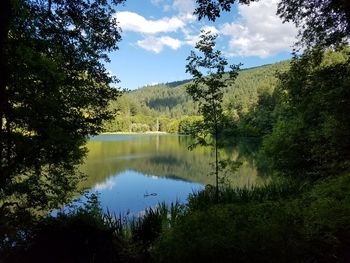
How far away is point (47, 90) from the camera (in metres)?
4.77

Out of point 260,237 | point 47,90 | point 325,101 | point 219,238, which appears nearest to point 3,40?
point 47,90

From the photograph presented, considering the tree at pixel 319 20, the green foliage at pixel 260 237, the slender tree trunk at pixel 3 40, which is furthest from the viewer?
the tree at pixel 319 20

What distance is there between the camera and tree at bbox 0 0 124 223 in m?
4.45

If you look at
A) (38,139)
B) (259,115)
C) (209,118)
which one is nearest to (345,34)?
(209,118)

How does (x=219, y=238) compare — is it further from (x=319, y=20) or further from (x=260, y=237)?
(x=319, y=20)

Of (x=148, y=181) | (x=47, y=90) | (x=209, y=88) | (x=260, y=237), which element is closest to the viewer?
(x=260, y=237)

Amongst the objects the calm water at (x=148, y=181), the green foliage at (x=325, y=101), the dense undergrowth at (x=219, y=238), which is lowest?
the calm water at (x=148, y=181)

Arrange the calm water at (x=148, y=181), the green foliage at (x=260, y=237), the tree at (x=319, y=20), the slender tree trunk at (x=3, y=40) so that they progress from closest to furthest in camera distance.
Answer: the green foliage at (x=260, y=237) < the slender tree trunk at (x=3, y=40) < the tree at (x=319, y=20) < the calm water at (x=148, y=181)

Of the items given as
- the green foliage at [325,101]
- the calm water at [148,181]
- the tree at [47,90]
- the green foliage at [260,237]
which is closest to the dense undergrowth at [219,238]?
the green foliage at [260,237]

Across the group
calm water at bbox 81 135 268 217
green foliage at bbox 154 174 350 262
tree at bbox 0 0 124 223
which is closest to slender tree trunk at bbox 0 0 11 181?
tree at bbox 0 0 124 223

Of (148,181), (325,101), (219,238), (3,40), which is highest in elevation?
(3,40)

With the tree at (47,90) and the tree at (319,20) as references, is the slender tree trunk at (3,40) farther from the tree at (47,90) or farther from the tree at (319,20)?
the tree at (319,20)

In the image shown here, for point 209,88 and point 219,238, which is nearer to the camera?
point 219,238

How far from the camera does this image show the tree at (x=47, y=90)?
14.6 feet
